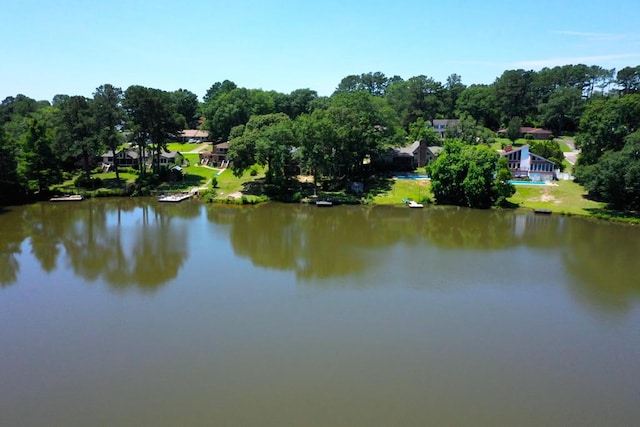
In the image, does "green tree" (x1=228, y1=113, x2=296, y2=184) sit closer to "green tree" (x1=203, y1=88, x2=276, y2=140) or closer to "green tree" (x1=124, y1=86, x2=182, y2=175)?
"green tree" (x1=124, y1=86, x2=182, y2=175)

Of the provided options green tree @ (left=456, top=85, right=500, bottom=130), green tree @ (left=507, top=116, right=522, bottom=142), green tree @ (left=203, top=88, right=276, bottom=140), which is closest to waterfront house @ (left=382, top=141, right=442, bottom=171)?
green tree @ (left=507, top=116, right=522, bottom=142)

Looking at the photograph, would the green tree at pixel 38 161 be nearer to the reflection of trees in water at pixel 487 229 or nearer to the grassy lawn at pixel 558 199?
the reflection of trees in water at pixel 487 229

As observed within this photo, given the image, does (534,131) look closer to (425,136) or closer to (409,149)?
(425,136)

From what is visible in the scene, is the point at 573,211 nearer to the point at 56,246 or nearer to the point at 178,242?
the point at 178,242

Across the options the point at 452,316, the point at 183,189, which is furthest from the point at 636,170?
the point at 183,189

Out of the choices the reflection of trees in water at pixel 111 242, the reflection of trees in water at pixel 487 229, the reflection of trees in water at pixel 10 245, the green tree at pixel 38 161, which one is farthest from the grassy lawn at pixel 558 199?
the green tree at pixel 38 161

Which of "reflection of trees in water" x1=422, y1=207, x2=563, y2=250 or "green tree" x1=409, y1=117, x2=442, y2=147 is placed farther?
"green tree" x1=409, y1=117, x2=442, y2=147

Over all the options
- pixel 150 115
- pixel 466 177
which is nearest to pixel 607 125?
pixel 466 177
